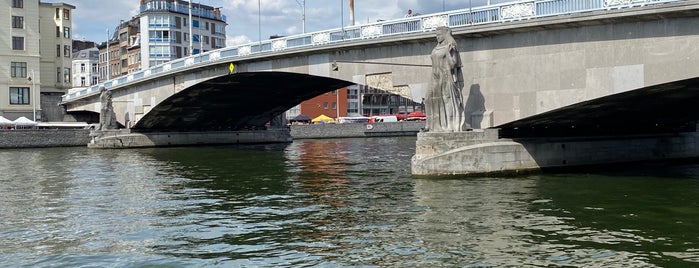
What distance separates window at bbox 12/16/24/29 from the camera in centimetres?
8400

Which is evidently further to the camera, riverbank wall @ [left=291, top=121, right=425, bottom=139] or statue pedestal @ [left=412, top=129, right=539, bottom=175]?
riverbank wall @ [left=291, top=121, right=425, bottom=139]

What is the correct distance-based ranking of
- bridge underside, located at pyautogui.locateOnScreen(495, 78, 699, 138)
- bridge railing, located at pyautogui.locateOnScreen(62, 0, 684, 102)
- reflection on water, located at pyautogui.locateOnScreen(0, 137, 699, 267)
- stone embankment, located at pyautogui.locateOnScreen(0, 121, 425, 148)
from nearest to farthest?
reflection on water, located at pyautogui.locateOnScreen(0, 137, 699, 267), bridge railing, located at pyautogui.locateOnScreen(62, 0, 684, 102), bridge underside, located at pyautogui.locateOnScreen(495, 78, 699, 138), stone embankment, located at pyautogui.locateOnScreen(0, 121, 425, 148)

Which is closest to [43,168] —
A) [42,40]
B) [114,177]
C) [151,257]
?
[114,177]

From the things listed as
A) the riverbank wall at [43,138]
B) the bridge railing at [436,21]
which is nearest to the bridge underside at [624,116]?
the bridge railing at [436,21]

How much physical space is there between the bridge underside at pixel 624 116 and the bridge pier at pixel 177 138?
42694 millimetres

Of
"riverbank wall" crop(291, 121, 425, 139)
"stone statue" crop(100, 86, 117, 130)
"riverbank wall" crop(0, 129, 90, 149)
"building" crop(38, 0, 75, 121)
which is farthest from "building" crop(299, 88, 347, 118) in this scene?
"stone statue" crop(100, 86, 117, 130)

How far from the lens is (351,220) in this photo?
813 inches

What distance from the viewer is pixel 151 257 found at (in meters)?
→ 15.8

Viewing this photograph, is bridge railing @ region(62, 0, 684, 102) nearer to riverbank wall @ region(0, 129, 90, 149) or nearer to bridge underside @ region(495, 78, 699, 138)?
bridge underside @ region(495, 78, 699, 138)

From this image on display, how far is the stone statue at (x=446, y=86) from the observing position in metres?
31.1

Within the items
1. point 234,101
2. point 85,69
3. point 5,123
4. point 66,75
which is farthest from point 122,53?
point 234,101

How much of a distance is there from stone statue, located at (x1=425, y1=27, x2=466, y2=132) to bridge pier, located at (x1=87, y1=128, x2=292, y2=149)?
43.1 metres

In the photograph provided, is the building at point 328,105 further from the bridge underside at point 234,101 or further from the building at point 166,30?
the bridge underside at point 234,101

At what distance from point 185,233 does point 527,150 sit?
64.2ft
